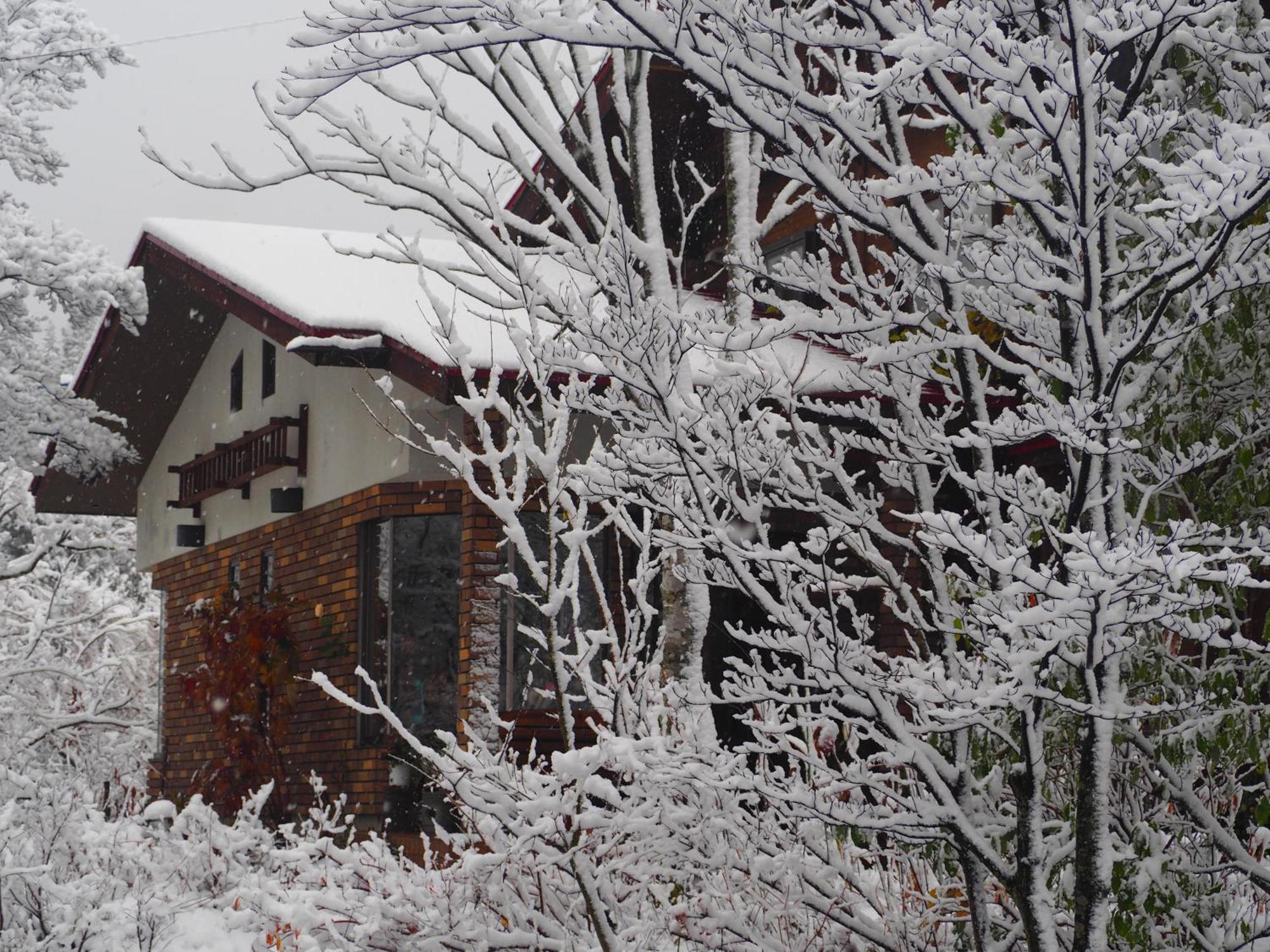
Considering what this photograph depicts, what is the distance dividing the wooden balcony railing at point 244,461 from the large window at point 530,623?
2.71 metres

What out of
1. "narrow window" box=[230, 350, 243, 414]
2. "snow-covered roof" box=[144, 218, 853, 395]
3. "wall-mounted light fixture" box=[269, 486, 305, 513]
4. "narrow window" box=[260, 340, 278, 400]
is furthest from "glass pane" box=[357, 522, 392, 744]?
"narrow window" box=[230, 350, 243, 414]

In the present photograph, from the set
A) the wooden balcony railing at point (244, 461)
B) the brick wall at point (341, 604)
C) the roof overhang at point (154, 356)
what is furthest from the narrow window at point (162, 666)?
the brick wall at point (341, 604)

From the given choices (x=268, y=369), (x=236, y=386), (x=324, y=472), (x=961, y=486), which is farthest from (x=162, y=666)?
(x=961, y=486)

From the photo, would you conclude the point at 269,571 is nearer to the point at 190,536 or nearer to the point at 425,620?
the point at 190,536

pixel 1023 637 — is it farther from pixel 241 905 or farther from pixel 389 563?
pixel 389 563

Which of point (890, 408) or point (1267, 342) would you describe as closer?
point (1267, 342)

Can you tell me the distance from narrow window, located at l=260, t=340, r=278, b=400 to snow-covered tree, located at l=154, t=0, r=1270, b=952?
8925mm

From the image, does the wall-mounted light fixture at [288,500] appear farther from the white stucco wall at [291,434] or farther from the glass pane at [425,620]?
the glass pane at [425,620]

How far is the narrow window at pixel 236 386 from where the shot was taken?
14828mm

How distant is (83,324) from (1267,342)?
15.3 meters

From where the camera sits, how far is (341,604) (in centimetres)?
1216

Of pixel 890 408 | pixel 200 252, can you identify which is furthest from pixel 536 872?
pixel 200 252

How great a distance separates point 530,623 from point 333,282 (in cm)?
332

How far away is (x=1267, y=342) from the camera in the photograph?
3578 mm
